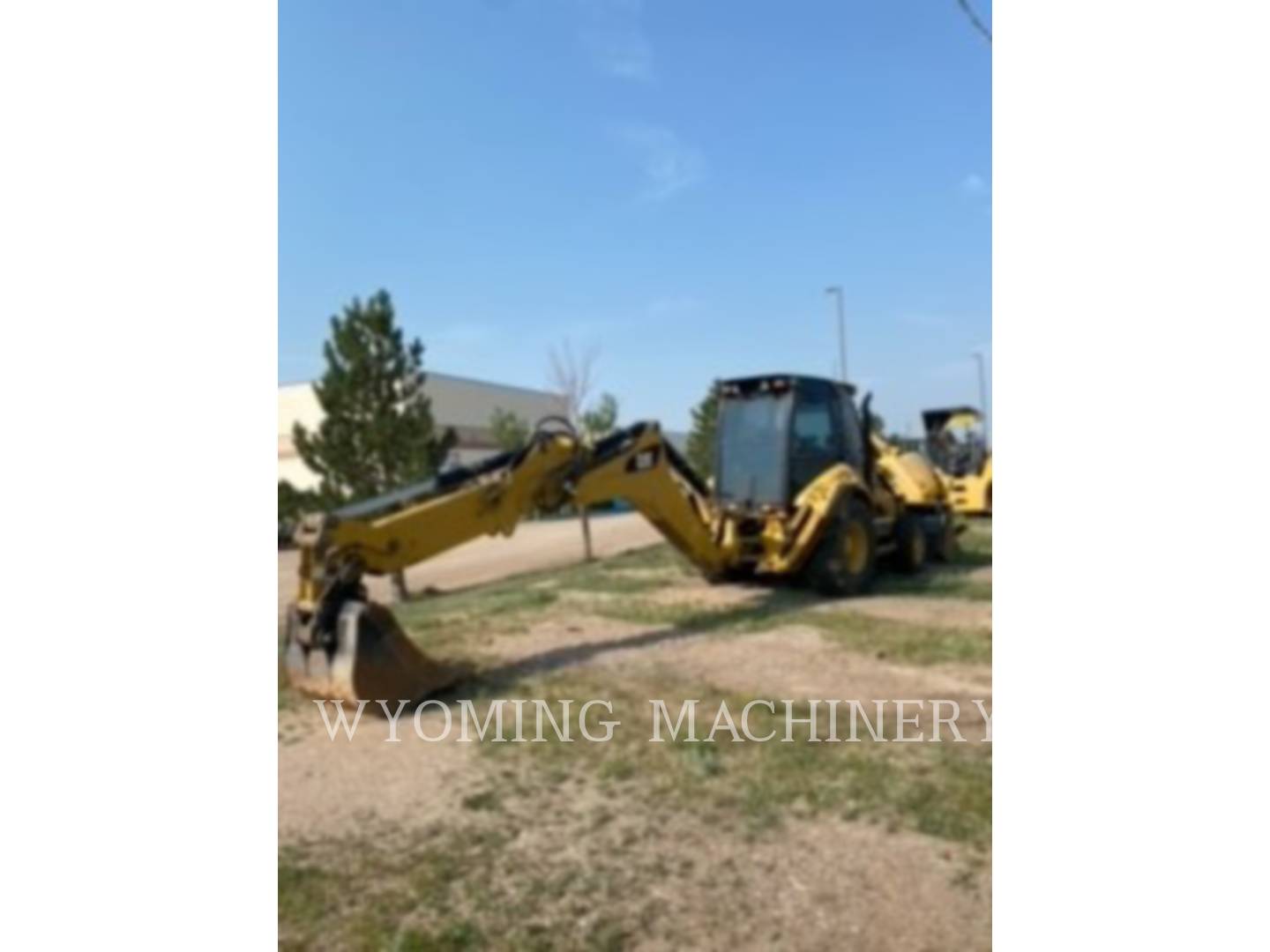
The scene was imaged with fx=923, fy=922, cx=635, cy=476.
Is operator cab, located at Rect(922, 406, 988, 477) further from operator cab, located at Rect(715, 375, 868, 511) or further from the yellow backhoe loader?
operator cab, located at Rect(715, 375, 868, 511)

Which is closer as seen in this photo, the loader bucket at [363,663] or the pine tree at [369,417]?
the loader bucket at [363,663]

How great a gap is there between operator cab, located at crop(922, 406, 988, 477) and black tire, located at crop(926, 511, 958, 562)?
15.5 ft

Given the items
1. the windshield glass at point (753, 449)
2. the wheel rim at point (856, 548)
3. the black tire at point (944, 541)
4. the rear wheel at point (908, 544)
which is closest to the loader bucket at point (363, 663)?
the windshield glass at point (753, 449)

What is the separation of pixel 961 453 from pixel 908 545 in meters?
6.14

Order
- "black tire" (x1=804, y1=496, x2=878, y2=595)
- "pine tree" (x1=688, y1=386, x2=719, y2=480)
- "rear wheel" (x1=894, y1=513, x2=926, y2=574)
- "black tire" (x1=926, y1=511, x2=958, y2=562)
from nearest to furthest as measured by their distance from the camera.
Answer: "black tire" (x1=804, y1=496, x2=878, y2=595), "rear wheel" (x1=894, y1=513, x2=926, y2=574), "black tire" (x1=926, y1=511, x2=958, y2=562), "pine tree" (x1=688, y1=386, x2=719, y2=480)

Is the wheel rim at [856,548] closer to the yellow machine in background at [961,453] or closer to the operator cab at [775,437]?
the operator cab at [775,437]

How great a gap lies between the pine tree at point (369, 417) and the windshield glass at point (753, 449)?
411 cm

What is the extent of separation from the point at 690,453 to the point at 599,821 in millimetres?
15562

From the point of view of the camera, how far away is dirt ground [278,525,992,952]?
2238 millimetres

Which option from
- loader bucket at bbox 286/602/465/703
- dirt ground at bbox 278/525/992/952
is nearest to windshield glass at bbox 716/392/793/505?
dirt ground at bbox 278/525/992/952

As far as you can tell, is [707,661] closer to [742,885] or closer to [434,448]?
[742,885]

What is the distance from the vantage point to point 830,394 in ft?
23.5

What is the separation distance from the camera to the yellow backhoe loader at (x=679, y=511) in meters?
4.30

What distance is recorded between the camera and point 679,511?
631 cm
